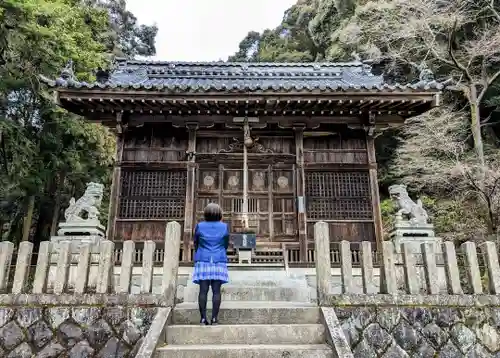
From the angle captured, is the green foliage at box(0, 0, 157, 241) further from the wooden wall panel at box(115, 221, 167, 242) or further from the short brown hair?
the short brown hair

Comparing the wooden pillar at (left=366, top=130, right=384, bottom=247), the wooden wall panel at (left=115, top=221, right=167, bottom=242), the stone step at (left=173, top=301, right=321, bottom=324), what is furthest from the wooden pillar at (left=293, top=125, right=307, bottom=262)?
the stone step at (left=173, top=301, right=321, bottom=324)

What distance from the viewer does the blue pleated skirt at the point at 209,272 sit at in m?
4.75

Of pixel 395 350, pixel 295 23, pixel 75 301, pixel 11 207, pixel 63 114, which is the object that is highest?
pixel 295 23

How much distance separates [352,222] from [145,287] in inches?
221

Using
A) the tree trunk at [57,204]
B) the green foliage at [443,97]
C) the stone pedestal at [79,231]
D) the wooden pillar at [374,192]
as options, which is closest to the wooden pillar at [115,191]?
the stone pedestal at [79,231]

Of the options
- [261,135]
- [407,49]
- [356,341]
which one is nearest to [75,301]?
[356,341]

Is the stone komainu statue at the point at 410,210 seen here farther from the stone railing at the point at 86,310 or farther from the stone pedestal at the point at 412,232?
the stone railing at the point at 86,310

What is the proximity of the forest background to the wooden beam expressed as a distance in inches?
202

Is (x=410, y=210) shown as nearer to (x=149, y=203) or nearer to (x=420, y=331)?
(x=420, y=331)

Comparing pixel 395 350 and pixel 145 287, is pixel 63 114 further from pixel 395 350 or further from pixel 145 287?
pixel 395 350

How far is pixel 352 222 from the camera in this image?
9.15 metres

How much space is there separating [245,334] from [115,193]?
226 inches

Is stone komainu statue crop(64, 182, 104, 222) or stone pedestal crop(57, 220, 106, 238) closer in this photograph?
stone pedestal crop(57, 220, 106, 238)

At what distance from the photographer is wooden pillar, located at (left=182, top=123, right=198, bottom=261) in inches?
345
